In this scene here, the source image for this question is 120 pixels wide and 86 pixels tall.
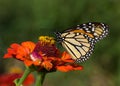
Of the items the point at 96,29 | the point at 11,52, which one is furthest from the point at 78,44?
the point at 11,52

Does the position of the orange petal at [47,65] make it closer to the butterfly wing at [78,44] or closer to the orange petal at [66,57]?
the orange petal at [66,57]

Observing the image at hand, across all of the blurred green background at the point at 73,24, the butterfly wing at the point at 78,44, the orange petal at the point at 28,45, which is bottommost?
the orange petal at the point at 28,45

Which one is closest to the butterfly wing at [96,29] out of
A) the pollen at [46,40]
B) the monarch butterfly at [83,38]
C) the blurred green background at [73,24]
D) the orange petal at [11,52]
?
the monarch butterfly at [83,38]

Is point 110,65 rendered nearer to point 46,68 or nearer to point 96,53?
point 96,53

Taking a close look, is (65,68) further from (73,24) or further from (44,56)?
(73,24)

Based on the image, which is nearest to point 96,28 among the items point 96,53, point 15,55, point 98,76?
point 15,55

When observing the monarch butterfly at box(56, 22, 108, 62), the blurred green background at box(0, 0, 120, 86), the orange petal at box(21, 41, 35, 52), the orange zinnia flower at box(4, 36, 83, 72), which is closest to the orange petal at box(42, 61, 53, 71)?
the orange zinnia flower at box(4, 36, 83, 72)

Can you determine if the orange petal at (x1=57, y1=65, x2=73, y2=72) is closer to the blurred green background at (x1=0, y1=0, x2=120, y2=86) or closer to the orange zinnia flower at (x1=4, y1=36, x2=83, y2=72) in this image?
the orange zinnia flower at (x1=4, y1=36, x2=83, y2=72)
